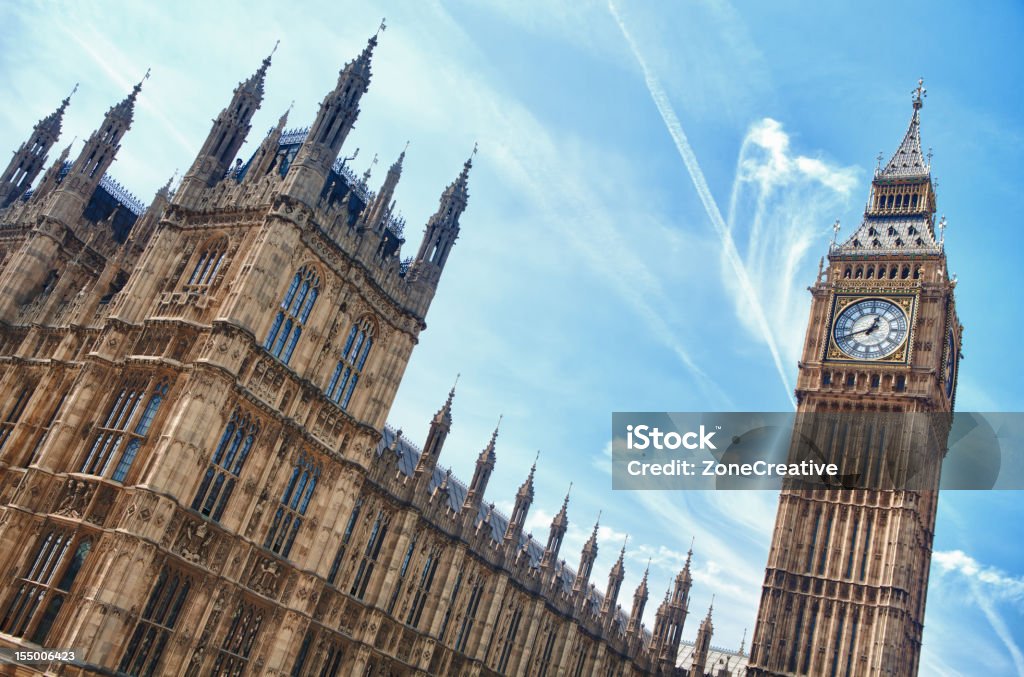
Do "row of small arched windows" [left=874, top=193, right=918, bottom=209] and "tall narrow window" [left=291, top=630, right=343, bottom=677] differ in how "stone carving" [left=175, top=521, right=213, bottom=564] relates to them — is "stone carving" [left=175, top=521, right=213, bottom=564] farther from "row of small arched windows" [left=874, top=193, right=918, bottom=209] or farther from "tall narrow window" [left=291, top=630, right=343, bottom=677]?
"row of small arched windows" [left=874, top=193, right=918, bottom=209]

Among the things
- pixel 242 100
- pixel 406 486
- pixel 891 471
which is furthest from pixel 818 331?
pixel 242 100

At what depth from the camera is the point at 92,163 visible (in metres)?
46.9

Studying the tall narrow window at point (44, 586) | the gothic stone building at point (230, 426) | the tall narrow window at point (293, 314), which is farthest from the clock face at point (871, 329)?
the tall narrow window at point (44, 586)

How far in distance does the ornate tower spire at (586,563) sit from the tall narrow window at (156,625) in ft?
107

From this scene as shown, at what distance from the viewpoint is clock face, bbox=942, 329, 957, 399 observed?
8438 centimetres

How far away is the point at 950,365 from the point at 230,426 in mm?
74748

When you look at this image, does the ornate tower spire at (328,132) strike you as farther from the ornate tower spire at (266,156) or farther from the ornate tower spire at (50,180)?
the ornate tower spire at (50,180)

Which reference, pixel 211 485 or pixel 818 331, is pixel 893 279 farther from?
pixel 211 485

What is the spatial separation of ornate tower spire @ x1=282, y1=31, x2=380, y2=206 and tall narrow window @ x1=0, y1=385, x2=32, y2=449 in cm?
1525

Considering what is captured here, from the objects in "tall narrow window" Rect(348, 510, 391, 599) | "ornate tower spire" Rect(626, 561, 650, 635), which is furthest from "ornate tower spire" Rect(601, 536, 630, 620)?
"tall narrow window" Rect(348, 510, 391, 599)

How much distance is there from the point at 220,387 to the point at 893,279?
2688 inches

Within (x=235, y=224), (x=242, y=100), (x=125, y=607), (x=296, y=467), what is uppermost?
(x=242, y=100)

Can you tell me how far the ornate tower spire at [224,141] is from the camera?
38.3 meters

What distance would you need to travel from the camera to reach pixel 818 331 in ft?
277
